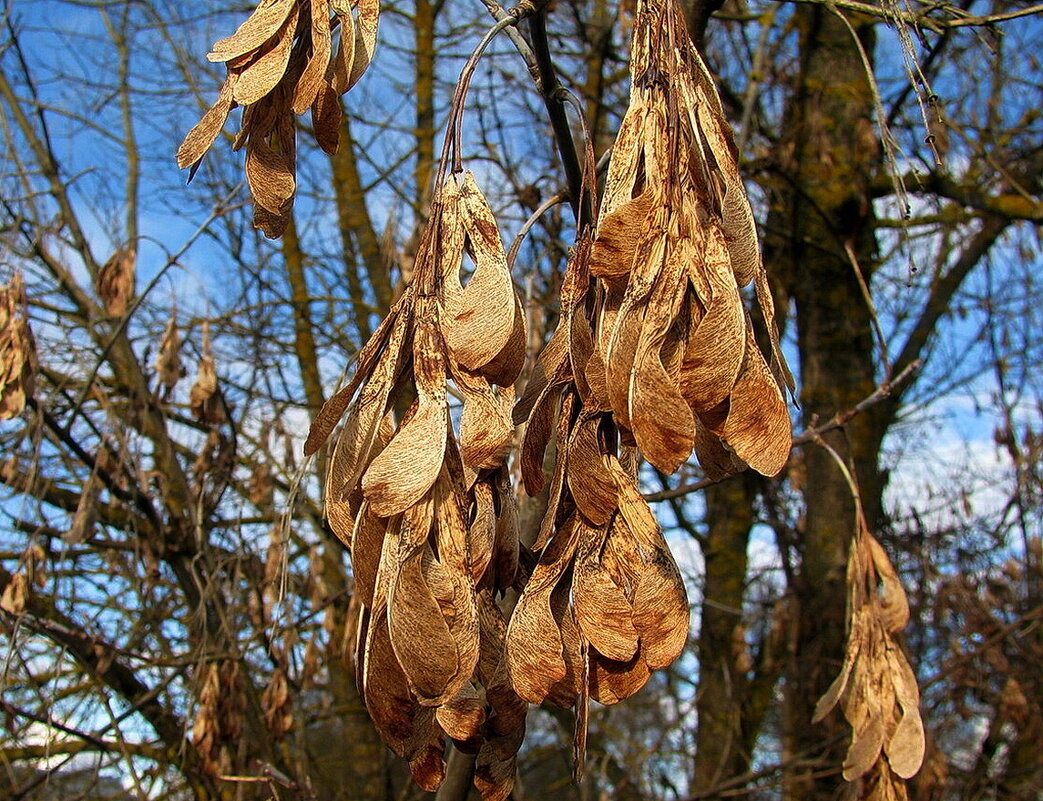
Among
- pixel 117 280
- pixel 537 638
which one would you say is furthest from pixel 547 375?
pixel 117 280

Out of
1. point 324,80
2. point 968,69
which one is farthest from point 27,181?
point 968,69

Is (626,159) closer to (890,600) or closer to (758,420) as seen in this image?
(758,420)

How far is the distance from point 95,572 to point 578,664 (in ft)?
12.4

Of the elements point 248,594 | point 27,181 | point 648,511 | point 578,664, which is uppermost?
point 27,181

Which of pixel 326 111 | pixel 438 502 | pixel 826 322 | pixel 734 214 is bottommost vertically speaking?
pixel 438 502

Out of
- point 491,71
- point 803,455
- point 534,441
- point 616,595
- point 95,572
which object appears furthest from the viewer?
point 803,455

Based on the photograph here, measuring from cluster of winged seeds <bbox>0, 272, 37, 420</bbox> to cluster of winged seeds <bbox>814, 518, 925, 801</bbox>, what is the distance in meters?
1.95

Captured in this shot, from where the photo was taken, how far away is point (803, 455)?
4.85 metres

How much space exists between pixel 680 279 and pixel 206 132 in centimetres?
45

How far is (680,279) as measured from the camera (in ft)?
2.71

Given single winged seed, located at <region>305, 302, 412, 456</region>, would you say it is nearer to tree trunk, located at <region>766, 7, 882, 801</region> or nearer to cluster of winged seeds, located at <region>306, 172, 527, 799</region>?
cluster of winged seeds, located at <region>306, 172, 527, 799</region>

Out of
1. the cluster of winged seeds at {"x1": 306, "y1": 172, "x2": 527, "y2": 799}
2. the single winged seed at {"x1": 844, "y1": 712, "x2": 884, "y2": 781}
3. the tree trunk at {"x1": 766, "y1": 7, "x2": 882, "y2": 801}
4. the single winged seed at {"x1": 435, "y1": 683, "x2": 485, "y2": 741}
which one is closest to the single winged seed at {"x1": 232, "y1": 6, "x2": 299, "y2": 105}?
the cluster of winged seeds at {"x1": 306, "y1": 172, "x2": 527, "y2": 799}

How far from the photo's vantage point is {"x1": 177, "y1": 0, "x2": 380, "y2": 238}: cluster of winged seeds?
0.91 meters

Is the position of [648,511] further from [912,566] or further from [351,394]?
[912,566]
